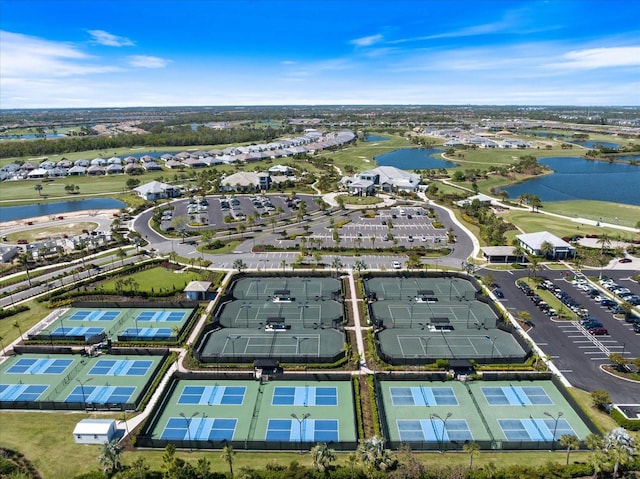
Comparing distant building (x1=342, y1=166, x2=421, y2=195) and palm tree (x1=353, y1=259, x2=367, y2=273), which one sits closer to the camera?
palm tree (x1=353, y1=259, x2=367, y2=273)

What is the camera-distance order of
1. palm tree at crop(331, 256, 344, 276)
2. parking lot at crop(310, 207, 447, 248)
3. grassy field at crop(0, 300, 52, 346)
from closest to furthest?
1. grassy field at crop(0, 300, 52, 346)
2. palm tree at crop(331, 256, 344, 276)
3. parking lot at crop(310, 207, 447, 248)

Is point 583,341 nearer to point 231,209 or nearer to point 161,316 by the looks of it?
point 161,316

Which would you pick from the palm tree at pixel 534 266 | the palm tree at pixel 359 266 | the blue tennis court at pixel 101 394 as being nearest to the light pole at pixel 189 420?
the blue tennis court at pixel 101 394

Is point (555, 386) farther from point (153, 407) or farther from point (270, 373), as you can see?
point (153, 407)

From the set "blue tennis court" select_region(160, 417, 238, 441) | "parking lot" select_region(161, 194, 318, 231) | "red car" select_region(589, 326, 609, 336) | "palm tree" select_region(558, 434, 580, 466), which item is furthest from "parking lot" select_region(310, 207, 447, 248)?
"palm tree" select_region(558, 434, 580, 466)

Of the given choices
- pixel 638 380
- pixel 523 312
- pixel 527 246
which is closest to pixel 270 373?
pixel 523 312

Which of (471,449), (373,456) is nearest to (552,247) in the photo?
(471,449)

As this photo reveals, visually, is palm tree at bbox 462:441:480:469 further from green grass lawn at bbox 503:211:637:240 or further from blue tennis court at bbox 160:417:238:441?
green grass lawn at bbox 503:211:637:240
